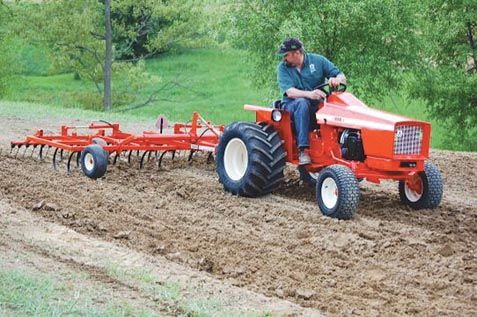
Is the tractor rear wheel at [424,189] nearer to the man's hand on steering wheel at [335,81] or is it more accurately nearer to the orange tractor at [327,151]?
the orange tractor at [327,151]

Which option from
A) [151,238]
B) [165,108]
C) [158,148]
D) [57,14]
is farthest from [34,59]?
[151,238]

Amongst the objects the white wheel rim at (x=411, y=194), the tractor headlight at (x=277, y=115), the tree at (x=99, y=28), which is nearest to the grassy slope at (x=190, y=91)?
the tree at (x=99, y=28)

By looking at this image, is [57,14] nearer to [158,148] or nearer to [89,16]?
[89,16]

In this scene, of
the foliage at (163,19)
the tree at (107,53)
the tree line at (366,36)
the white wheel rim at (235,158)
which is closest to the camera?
the white wheel rim at (235,158)

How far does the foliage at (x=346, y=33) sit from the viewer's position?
66.2 ft

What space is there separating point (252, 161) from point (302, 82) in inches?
44.4

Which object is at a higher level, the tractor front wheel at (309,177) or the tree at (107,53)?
the tree at (107,53)

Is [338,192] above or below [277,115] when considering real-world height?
below

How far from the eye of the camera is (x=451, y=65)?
2431cm

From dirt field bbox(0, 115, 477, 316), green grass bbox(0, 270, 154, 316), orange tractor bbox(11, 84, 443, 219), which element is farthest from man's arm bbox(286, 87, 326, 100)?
green grass bbox(0, 270, 154, 316)

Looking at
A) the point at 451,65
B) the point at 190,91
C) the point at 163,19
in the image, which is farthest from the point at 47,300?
the point at 190,91

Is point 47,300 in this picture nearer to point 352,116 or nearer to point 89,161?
point 352,116

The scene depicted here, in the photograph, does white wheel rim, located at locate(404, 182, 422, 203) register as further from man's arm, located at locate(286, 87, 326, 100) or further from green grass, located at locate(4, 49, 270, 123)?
green grass, located at locate(4, 49, 270, 123)

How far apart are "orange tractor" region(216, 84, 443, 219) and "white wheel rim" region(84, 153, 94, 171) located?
1619mm
